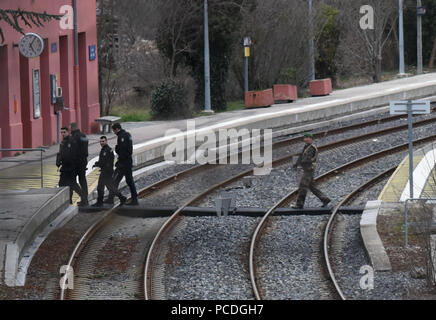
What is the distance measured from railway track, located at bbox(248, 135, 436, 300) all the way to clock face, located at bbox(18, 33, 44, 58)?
8.21 metres

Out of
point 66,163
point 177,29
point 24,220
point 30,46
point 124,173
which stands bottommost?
point 24,220

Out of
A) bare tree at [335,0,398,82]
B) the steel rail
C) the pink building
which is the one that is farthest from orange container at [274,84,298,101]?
the steel rail

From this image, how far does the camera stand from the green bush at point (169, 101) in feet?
115

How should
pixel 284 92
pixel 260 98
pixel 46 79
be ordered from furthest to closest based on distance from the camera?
pixel 284 92
pixel 260 98
pixel 46 79

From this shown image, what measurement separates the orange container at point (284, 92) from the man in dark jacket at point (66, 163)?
2086 centimetres

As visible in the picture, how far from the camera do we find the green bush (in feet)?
115

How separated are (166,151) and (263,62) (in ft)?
59.2

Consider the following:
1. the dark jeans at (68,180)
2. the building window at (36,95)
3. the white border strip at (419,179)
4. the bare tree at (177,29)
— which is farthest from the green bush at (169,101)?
the dark jeans at (68,180)

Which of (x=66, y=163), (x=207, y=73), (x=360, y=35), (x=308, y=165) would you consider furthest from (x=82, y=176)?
(x=360, y=35)

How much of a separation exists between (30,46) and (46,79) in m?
3.75

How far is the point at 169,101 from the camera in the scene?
115 ft

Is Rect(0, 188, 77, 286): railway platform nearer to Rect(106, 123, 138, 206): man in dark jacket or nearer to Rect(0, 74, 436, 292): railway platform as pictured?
Rect(0, 74, 436, 292): railway platform

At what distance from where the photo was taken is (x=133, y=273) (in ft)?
49.1

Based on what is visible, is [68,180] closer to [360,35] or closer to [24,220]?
[24,220]
